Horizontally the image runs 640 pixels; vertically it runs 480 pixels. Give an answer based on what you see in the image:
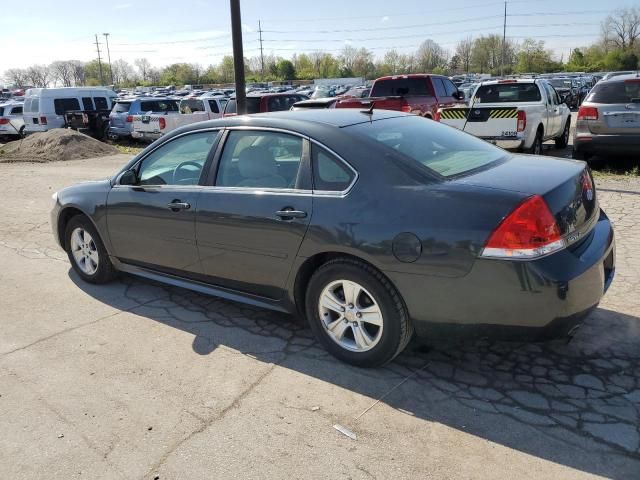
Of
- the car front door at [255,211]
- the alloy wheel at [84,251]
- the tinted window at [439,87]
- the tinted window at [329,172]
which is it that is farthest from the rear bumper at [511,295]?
the tinted window at [439,87]

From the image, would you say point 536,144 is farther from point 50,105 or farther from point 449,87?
point 50,105

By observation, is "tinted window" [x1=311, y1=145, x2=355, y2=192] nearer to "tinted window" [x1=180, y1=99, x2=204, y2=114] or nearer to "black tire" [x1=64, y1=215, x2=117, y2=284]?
"black tire" [x1=64, y1=215, x2=117, y2=284]

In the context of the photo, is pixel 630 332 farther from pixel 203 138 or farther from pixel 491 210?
pixel 203 138

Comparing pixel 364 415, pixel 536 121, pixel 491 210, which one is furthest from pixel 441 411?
pixel 536 121

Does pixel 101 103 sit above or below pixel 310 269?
above

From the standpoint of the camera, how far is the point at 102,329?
4.29 meters

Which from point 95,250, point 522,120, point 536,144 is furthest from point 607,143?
point 95,250

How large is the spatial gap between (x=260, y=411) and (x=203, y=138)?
2.17 meters

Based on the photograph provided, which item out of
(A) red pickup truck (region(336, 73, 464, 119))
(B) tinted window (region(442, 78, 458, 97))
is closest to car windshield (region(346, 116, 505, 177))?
(A) red pickup truck (region(336, 73, 464, 119))

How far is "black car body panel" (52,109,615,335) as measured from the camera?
291 centimetres

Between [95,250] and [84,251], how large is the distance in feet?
0.63

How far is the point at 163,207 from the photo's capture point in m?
4.32

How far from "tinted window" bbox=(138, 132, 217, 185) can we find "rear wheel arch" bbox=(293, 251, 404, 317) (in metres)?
1.21

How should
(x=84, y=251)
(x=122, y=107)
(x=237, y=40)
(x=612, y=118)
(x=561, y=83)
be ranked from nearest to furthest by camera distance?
(x=84, y=251) < (x=612, y=118) < (x=237, y=40) < (x=122, y=107) < (x=561, y=83)
